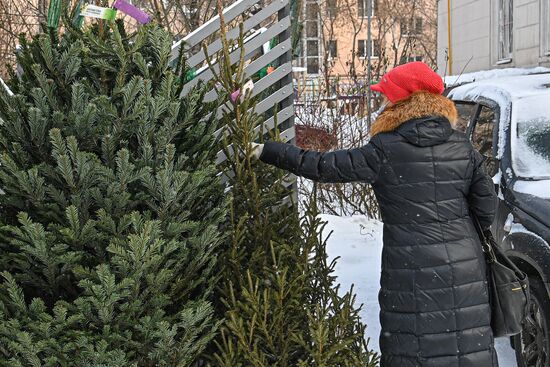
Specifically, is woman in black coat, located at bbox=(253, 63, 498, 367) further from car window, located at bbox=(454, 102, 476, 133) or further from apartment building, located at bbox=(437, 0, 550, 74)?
apartment building, located at bbox=(437, 0, 550, 74)

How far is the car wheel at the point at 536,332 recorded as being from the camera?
4.02 metres

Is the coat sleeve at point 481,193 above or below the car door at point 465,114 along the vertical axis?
below

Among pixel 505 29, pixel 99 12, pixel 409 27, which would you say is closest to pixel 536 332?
pixel 99 12

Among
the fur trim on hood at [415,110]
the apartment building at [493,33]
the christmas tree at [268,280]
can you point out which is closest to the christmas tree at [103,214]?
the christmas tree at [268,280]

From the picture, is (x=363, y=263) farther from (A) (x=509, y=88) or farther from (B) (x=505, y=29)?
(B) (x=505, y=29)

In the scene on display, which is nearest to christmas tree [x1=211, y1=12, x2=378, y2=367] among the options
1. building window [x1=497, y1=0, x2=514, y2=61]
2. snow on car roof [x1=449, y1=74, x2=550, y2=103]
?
snow on car roof [x1=449, y1=74, x2=550, y2=103]

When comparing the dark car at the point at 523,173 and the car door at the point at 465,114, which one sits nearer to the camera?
the dark car at the point at 523,173

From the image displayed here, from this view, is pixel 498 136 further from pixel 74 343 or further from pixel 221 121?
pixel 74 343

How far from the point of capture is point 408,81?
9.95ft

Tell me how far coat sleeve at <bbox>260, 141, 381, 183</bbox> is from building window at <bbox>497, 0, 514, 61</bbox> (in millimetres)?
11238

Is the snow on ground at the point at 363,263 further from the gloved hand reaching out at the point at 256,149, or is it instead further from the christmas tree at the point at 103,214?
the christmas tree at the point at 103,214

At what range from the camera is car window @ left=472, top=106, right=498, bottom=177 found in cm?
492

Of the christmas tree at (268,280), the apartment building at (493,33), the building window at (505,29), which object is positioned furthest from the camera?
the building window at (505,29)

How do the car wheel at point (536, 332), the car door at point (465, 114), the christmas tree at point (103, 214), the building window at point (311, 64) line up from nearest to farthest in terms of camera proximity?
the christmas tree at point (103, 214)
the car wheel at point (536, 332)
the car door at point (465, 114)
the building window at point (311, 64)
